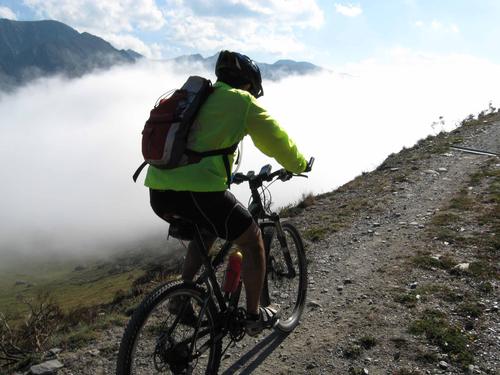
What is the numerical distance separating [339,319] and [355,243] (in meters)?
3.58

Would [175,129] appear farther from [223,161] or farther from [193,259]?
[193,259]

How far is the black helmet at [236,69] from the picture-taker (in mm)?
4582

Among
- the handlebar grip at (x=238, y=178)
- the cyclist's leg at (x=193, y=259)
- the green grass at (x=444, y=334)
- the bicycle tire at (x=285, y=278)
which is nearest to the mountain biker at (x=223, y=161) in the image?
the cyclist's leg at (x=193, y=259)

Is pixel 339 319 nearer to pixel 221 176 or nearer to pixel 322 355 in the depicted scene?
pixel 322 355

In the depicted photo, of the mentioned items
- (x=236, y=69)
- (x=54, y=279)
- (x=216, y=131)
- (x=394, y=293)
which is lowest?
(x=54, y=279)

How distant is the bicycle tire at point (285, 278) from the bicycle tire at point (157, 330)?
1.61 metres

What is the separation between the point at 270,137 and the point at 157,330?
7.03 feet

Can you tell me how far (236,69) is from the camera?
457cm

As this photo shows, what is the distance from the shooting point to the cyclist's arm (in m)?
4.23

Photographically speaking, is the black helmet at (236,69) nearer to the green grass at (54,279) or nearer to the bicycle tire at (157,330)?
the bicycle tire at (157,330)

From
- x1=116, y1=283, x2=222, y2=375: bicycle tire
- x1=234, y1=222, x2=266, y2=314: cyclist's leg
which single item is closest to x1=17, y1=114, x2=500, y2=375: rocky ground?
x1=234, y1=222, x2=266, y2=314: cyclist's leg

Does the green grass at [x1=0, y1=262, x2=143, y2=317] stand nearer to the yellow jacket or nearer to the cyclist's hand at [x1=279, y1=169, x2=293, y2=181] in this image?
the cyclist's hand at [x1=279, y1=169, x2=293, y2=181]

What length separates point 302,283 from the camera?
6.98 meters

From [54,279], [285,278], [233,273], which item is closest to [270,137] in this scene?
[233,273]
